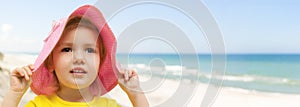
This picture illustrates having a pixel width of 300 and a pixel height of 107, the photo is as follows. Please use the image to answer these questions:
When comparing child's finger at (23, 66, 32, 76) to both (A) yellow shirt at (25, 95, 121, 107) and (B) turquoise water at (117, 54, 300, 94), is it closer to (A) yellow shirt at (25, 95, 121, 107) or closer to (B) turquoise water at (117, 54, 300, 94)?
(A) yellow shirt at (25, 95, 121, 107)

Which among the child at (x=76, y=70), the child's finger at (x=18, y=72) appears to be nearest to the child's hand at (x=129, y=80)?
the child at (x=76, y=70)

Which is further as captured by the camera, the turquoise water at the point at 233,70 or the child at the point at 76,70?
the turquoise water at the point at 233,70

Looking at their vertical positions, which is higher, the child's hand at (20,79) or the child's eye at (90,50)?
the child's eye at (90,50)

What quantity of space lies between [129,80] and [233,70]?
800 centimetres

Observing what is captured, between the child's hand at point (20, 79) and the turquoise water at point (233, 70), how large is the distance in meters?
0.21

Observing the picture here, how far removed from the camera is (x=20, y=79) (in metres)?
0.75

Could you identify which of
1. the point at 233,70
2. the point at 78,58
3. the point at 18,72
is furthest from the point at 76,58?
the point at 233,70

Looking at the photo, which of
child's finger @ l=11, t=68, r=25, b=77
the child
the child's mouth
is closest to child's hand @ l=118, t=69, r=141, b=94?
the child

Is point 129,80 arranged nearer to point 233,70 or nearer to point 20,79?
point 20,79

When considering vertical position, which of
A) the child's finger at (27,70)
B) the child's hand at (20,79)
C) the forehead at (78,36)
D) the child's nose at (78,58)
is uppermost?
the forehead at (78,36)

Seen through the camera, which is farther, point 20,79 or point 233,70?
point 233,70

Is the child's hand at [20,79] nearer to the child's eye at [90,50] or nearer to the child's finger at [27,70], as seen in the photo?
the child's finger at [27,70]

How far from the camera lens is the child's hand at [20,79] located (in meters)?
0.74

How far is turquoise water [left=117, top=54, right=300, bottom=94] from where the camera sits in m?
0.91
